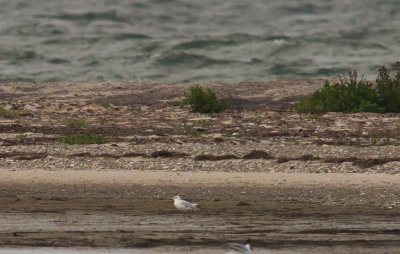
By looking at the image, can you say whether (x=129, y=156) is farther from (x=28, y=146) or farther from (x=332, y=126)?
(x=332, y=126)

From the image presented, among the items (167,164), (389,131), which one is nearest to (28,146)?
(167,164)

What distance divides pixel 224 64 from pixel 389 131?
49.3ft

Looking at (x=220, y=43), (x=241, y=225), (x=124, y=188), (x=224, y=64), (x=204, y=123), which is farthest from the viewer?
(x=220, y=43)

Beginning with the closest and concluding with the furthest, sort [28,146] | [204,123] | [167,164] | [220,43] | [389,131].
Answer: [167,164], [28,146], [389,131], [204,123], [220,43]

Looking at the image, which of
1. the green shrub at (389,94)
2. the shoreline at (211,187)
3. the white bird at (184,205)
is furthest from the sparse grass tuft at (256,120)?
the white bird at (184,205)

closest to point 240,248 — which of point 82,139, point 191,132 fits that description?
point 82,139

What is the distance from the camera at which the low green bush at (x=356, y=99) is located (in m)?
20.9

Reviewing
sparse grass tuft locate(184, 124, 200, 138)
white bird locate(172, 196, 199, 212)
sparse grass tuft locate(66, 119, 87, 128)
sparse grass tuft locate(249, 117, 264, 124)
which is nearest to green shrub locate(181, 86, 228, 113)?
sparse grass tuft locate(249, 117, 264, 124)

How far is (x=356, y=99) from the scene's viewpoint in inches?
834

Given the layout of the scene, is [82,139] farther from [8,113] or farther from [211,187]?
[8,113]

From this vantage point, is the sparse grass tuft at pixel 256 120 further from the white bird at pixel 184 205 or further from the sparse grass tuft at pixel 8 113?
the white bird at pixel 184 205

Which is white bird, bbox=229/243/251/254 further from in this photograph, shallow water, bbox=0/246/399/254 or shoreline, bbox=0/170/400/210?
shoreline, bbox=0/170/400/210

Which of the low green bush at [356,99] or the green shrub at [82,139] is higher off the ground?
the low green bush at [356,99]

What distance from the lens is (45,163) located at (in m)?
15.2
